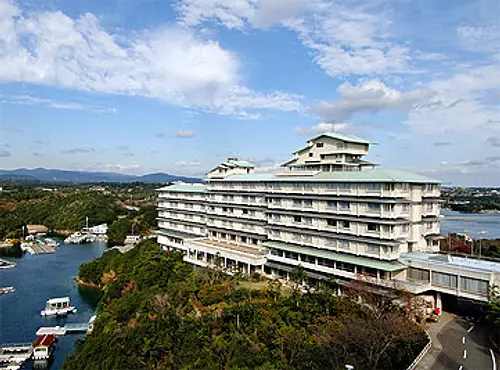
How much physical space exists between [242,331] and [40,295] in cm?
3930


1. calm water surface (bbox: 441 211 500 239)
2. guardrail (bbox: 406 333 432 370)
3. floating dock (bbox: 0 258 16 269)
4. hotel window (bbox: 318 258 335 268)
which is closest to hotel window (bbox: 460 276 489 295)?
guardrail (bbox: 406 333 432 370)

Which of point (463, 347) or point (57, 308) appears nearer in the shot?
point (463, 347)

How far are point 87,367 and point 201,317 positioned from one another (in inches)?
328

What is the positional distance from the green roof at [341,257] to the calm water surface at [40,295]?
74.8 feet

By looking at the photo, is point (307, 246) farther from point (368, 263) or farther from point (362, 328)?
point (362, 328)

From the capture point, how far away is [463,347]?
69.6 feet

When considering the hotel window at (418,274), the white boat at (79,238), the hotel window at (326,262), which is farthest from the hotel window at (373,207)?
the white boat at (79,238)

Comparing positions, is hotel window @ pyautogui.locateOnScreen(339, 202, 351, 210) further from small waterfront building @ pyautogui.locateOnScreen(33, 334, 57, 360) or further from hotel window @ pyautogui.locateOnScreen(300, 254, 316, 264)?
small waterfront building @ pyautogui.locateOnScreen(33, 334, 57, 360)

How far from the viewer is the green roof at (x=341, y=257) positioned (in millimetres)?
28288

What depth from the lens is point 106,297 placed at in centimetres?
4588

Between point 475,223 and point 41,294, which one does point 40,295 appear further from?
point 475,223

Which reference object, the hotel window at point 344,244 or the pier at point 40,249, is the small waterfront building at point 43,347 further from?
the pier at point 40,249

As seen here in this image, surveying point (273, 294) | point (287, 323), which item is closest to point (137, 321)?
point (273, 294)

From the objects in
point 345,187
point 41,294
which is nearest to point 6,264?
point 41,294
